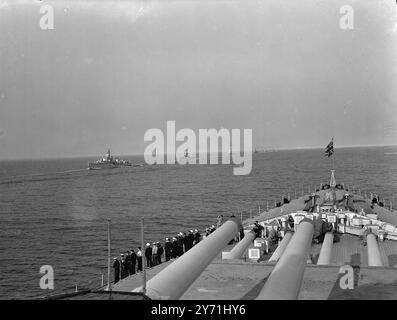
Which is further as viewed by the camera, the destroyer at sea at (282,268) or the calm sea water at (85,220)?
the calm sea water at (85,220)

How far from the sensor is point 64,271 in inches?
1205

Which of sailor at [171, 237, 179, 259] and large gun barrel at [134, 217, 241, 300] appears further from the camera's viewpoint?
sailor at [171, 237, 179, 259]

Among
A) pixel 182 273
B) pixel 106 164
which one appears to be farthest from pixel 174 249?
pixel 106 164

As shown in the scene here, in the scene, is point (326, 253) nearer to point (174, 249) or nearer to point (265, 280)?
point (265, 280)

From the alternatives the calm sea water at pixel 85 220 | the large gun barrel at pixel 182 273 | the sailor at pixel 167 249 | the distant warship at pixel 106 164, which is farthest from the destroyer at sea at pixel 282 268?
the distant warship at pixel 106 164

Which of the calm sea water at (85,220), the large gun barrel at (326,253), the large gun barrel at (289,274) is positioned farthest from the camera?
the calm sea water at (85,220)

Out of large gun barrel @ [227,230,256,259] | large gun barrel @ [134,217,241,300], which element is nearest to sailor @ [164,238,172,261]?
large gun barrel @ [227,230,256,259]

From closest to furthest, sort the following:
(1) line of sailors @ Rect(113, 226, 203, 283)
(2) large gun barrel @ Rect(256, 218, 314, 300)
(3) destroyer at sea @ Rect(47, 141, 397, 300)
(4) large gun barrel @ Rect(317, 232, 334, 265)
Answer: (2) large gun barrel @ Rect(256, 218, 314, 300) < (3) destroyer at sea @ Rect(47, 141, 397, 300) < (4) large gun barrel @ Rect(317, 232, 334, 265) < (1) line of sailors @ Rect(113, 226, 203, 283)

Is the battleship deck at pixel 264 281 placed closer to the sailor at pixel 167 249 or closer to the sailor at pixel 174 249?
the sailor at pixel 167 249

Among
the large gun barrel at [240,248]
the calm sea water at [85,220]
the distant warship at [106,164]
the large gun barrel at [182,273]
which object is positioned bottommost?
the calm sea water at [85,220]

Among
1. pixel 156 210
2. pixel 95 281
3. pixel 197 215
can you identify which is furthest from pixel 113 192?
pixel 95 281

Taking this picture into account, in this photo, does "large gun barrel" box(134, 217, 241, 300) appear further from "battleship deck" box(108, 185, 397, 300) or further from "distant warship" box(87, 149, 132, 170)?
"distant warship" box(87, 149, 132, 170)
